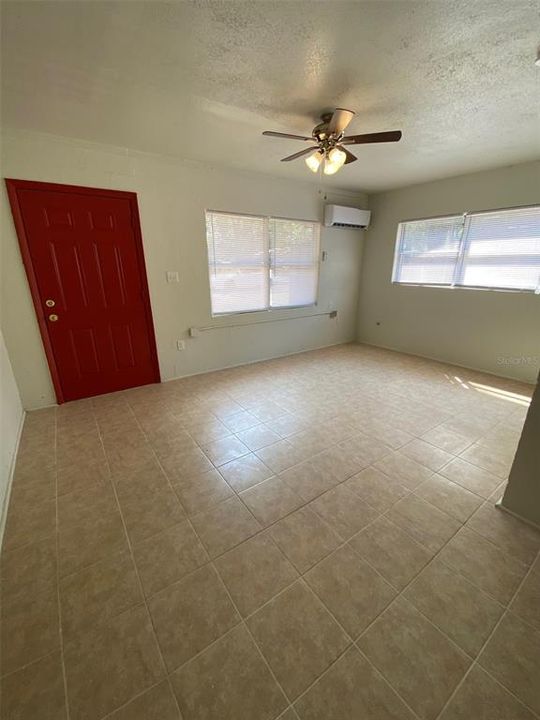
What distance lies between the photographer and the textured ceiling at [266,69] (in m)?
1.36

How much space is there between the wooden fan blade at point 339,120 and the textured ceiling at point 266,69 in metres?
0.12

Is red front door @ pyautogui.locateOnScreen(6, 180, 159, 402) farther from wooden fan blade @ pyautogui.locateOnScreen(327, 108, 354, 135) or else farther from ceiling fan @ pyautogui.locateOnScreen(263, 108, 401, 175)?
wooden fan blade @ pyautogui.locateOnScreen(327, 108, 354, 135)

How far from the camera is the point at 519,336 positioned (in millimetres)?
3654

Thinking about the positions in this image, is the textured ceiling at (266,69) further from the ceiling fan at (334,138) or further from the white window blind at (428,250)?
the white window blind at (428,250)

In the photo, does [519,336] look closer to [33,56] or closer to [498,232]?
[498,232]

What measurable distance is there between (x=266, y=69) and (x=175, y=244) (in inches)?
81.4

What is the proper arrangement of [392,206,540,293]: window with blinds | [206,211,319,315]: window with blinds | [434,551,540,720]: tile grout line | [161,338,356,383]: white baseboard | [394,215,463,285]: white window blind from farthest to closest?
[394,215,463,285]: white window blind, [161,338,356,383]: white baseboard, [206,211,319,315]: window with blinds, [392,206,540,293]: window with blinds, [434,551,540,720]: tile grout line

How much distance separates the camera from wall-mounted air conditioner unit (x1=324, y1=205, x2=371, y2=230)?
4410mm

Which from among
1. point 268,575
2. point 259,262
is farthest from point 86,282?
point 268,575

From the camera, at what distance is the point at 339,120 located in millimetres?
2029

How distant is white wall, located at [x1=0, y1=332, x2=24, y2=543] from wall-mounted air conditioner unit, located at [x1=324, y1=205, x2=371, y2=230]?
432 cm

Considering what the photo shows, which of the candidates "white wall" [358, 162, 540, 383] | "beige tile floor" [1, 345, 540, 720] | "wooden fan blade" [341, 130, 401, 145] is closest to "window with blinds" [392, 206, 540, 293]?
"white wall" [358, 162, 540, 383]

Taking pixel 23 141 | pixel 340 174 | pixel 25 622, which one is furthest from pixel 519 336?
pixel 23 141

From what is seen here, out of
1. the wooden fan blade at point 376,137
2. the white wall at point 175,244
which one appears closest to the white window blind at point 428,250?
the white wall at point 175,244
